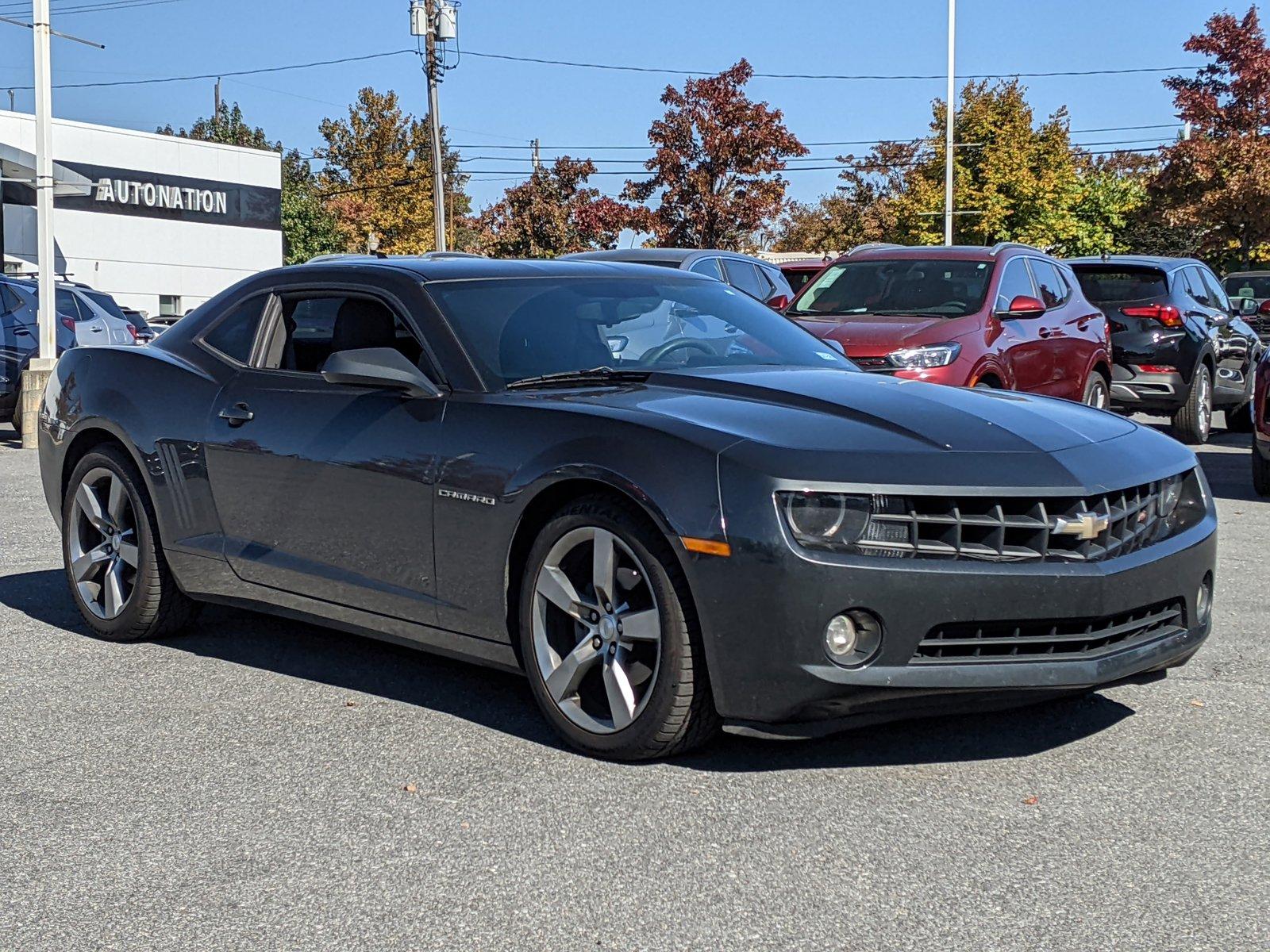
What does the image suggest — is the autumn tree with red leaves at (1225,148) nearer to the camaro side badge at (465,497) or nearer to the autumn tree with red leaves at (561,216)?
the autumn tree with red leaves at (561,216)

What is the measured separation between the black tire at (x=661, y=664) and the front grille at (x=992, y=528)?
20.1 inches

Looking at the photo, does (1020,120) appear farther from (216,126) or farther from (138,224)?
(216,126)

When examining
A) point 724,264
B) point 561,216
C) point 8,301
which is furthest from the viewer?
point 561,216

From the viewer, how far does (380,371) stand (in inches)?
195

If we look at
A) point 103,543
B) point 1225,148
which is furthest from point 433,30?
point 103,543

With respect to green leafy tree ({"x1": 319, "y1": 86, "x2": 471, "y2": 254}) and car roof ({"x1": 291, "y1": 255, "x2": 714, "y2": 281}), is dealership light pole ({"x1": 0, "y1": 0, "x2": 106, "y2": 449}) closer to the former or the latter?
car roof ({"x1": 291, "y1": 255, "x2": 714, "y2": 281})

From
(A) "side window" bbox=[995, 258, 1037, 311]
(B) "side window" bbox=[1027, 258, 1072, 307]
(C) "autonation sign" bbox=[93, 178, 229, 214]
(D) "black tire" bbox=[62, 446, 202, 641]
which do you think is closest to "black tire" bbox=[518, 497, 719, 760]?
(D) "black tire" bbox=[62, 446, 202, 641]

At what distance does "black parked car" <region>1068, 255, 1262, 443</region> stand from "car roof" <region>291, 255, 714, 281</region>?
970cm

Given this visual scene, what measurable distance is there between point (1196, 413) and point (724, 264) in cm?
455

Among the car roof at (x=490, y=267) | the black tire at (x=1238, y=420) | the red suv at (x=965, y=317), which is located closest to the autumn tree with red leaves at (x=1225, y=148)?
the black tire at (x=1238, y=420)

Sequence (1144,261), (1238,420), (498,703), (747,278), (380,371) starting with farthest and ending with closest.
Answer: (1238,420), (1144,261), (747,278), (498,703), (380,371)

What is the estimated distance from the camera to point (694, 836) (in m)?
3.80

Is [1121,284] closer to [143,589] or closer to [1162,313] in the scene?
[1162,313]

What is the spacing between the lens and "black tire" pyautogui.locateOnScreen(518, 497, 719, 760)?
4164mm
